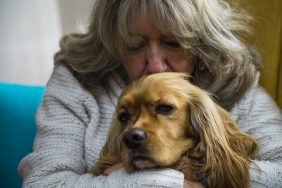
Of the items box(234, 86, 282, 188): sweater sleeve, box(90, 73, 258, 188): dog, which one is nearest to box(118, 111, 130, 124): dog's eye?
box(90, 73, 258, 188): dog

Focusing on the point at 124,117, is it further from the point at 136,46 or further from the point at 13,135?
the point at 13,135

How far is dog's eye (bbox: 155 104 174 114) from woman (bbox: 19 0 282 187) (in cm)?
21

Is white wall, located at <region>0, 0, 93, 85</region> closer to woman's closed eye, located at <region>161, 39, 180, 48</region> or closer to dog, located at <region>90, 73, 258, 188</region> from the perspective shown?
woman's closed eye, located at <region>161, 39, 180, 48</region>

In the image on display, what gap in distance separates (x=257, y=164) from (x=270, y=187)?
0.08 meters

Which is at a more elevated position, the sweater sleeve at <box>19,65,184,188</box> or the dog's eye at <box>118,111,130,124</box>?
the dog's eye at <box>118,111,130,124</box>

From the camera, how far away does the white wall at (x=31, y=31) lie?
2.81m

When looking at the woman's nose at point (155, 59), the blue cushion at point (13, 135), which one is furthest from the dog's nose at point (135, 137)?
the blue cushion at point (13, 135)

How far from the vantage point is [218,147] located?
4.25ft

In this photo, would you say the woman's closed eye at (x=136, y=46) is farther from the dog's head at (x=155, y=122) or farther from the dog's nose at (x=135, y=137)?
the dog's nose at (x=135, y=137)

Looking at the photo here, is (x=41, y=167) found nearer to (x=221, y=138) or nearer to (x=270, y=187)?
(x=221, y=138)

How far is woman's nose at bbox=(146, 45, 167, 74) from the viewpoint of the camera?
1447 mm

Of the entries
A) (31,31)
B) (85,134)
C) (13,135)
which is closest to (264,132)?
(85,134)

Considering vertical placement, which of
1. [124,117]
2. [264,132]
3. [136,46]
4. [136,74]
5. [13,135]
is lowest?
[13,135]

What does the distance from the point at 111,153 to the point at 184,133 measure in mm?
293
